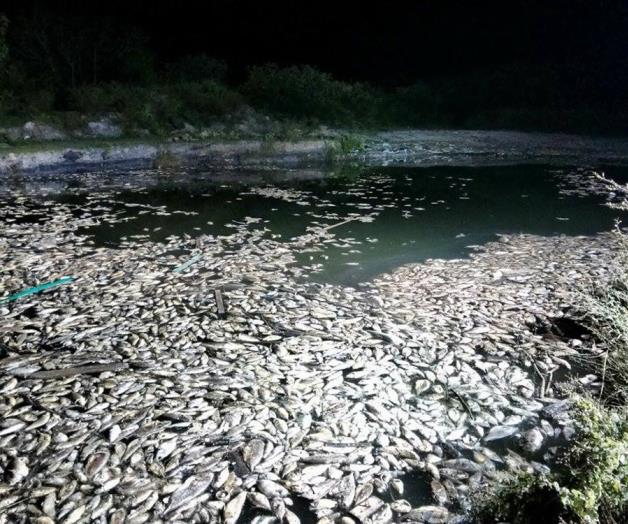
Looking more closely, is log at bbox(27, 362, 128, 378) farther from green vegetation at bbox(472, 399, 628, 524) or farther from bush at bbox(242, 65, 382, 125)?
bush at bbox(242, 65, 382, 125)

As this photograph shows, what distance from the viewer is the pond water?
31.6ft

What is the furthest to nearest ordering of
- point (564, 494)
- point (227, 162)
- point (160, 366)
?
point (227, 162) < point (160, 366) < point (564, 494)

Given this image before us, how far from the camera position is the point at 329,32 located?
115ft

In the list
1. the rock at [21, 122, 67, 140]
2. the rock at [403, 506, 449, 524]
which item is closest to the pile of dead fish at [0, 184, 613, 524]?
the rock at [403, 506, 449, 524]

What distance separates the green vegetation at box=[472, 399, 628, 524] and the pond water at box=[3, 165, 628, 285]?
4.68 m

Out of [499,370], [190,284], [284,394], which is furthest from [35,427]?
[499,370]

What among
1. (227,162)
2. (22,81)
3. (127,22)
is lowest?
(227,162)

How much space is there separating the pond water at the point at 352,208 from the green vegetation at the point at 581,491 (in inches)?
184

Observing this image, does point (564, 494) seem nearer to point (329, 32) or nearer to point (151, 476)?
point (151, 476)

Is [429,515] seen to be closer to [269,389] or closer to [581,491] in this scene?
[581,491]

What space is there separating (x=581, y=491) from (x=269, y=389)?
112 inches

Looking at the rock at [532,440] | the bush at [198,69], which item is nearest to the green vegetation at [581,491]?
the rock at [532,440]

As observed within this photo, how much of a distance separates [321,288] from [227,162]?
1385 centimetres

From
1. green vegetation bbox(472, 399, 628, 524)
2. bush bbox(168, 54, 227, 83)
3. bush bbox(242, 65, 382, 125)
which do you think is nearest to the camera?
green vegetation bbox(472, 399, 628, 524)
